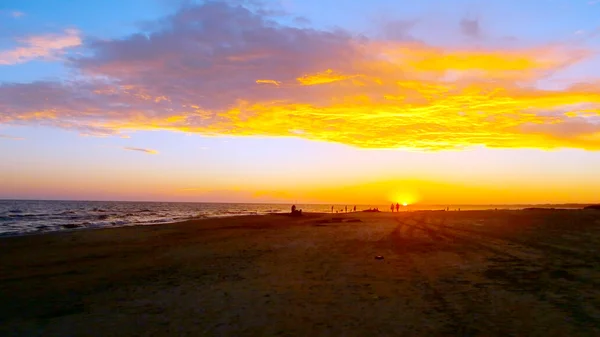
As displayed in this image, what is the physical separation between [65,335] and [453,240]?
19230mm

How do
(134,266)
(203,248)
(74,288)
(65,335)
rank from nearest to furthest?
1. (65,335)
2. (74,288)
3. (134,266)
4. (203,248)

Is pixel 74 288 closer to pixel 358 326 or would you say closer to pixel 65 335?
pixel 65 335

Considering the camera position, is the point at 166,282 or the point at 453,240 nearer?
the point at 166,282

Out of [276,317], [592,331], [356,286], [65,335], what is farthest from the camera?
[356,286]

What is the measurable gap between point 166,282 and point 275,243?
1052 cm

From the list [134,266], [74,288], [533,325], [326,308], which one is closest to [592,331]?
[533,325]

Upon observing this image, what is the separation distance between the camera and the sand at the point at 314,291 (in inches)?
347

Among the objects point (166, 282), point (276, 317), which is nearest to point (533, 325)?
point (276, 317)

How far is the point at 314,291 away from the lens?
11.7 meters

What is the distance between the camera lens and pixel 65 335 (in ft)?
28.4

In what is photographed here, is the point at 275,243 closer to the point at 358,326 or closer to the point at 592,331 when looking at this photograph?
the point at 358,326

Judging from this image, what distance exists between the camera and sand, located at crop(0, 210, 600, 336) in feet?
28.9

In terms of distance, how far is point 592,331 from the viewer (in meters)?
7.96

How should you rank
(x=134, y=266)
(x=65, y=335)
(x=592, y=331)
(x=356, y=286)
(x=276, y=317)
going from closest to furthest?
(x=592, y=331), (x=65, y=335), (x=276, y=317), (x=356, y=286), (x=134, y=266)
